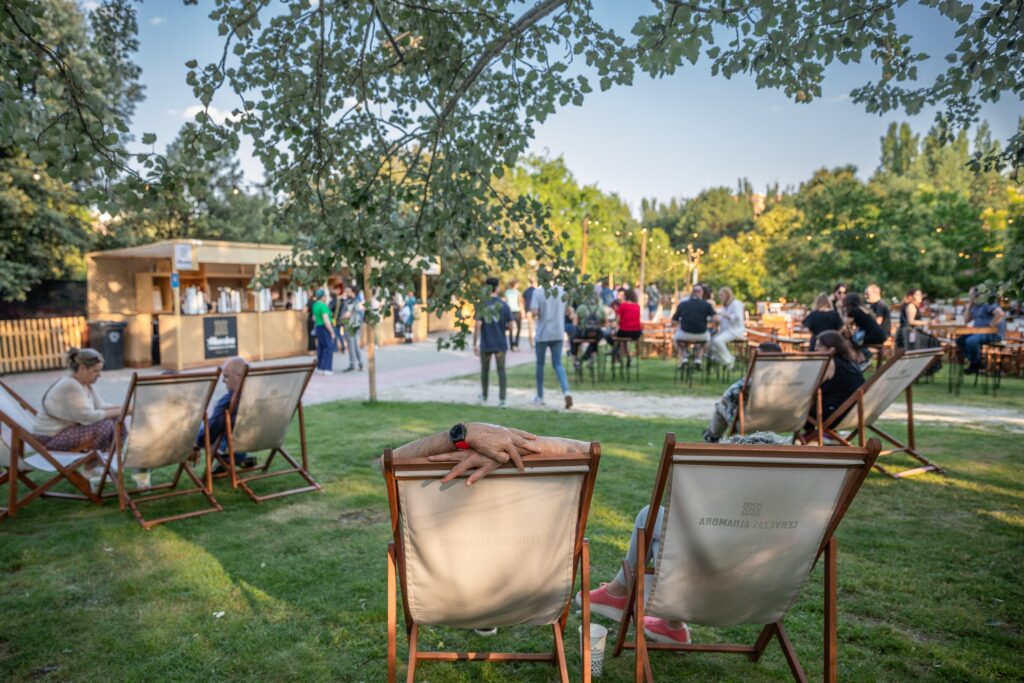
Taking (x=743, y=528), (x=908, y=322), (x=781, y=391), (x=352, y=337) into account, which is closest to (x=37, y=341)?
(x=352, y=337)

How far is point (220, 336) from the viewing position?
15.4 meters

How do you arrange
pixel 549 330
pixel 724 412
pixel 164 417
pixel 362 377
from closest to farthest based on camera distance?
pixel 164 417 → pixel 724 412 → pixel 549 330 → pixel 362 377

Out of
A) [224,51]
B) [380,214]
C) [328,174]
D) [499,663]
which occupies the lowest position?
[499,663]

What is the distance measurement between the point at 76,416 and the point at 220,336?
11.0 meters

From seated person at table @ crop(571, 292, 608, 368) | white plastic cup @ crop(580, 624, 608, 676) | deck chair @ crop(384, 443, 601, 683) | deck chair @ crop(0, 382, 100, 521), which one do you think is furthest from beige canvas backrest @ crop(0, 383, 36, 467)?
seated person at table @ crop(571, 292, 608, 368)

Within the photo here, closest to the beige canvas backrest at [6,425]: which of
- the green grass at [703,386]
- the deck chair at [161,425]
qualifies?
the deck chair at [161,425]

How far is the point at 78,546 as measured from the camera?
414 centimetres

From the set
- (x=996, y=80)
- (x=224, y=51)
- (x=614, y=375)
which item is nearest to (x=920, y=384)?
(x=614, y=375)

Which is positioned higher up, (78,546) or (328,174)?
(328,174)

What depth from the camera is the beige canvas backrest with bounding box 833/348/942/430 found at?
5387mm

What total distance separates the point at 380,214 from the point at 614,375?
8699mm

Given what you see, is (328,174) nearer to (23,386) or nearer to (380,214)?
(380,214)

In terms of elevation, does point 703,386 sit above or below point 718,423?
below

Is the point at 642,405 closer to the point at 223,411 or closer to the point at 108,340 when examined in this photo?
the point at 223,411
